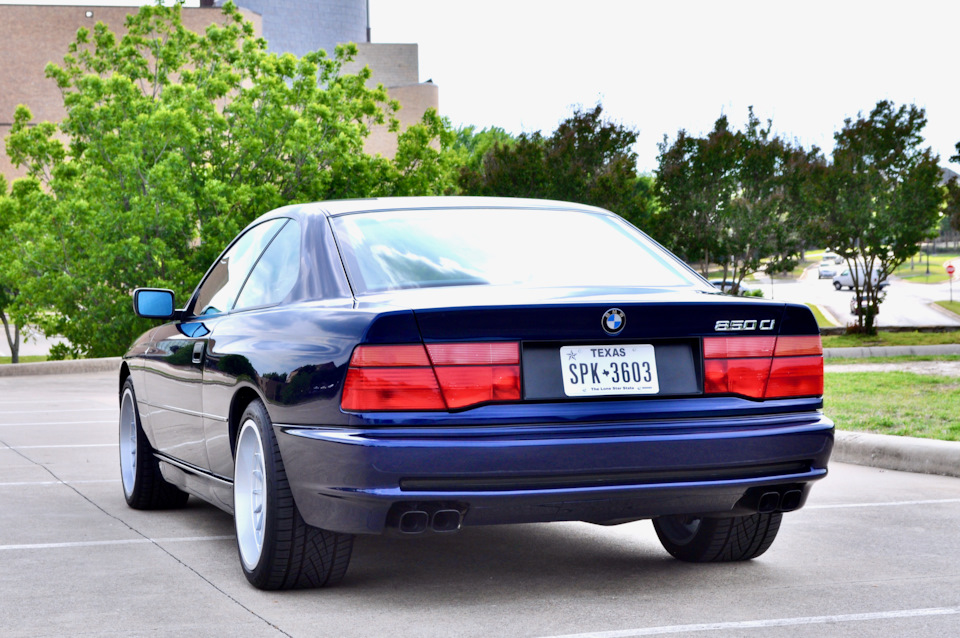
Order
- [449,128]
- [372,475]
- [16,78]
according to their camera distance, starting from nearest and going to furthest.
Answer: [372,475], [449,128], [16,78]

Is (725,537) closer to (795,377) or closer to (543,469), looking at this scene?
(795,377)

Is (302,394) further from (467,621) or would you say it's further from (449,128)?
(449,128)

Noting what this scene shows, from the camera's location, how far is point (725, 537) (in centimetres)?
545

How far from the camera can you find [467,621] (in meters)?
4.45

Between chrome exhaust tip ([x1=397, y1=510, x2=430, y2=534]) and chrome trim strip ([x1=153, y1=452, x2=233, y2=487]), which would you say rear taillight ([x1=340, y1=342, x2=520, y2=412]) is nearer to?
chrome exhaust tip ([x1=397, y1=510, x2=430, y2=534])

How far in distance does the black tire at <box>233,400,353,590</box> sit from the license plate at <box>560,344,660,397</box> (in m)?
1.10

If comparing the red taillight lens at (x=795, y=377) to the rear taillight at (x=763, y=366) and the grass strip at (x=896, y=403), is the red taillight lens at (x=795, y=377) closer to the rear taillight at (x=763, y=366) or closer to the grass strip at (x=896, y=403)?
the rear taillight at (x=763, y=366)

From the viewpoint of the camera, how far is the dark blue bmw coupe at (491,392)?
13.9 feet

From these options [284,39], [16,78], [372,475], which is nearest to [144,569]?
[372,475]

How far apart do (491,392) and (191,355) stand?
7.08 ft

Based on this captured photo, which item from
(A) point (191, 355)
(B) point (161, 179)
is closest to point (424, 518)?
(A) point (191, 355)

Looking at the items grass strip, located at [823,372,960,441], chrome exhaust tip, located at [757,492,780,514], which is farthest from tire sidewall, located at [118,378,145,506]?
grass strip, located at [823,372,960,441]

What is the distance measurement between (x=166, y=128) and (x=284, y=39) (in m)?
58.2

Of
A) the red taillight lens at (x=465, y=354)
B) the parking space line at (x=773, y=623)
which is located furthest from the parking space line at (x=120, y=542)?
the parking space line at (x=773, y=623)
